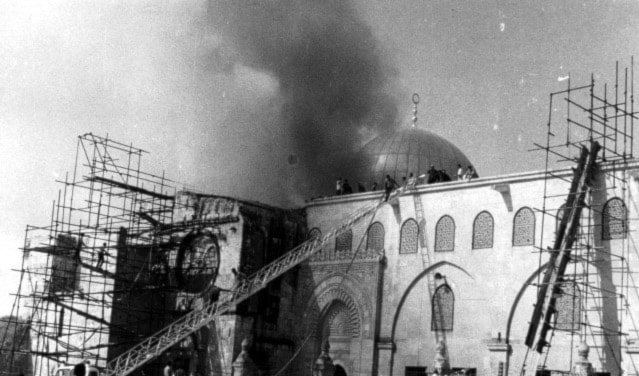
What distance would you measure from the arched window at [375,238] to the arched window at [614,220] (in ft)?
25.9

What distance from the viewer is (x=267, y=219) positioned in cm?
3158

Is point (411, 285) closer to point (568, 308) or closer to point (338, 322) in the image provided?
point (338, 322)

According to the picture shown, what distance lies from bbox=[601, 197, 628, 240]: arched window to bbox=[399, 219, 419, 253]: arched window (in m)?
6.46

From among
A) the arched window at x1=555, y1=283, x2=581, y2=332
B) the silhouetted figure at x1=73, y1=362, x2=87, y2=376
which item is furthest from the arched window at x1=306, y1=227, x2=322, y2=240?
the silhouetted figure at x1=73, y1=362, x2=87, y2=376

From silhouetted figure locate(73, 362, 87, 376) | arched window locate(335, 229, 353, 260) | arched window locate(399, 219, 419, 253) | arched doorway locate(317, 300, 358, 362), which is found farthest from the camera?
arched window locate(335, 229, 353, 260)

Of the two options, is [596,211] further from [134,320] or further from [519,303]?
[134,320]

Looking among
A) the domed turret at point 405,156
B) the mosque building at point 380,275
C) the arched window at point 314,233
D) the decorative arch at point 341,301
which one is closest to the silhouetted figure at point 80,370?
the mosque building at point 380,275

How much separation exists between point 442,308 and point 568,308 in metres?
4.25

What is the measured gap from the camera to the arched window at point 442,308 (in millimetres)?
27375

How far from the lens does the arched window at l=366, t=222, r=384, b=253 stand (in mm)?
29783

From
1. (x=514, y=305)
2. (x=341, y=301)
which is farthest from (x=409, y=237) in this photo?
(x=514, y=305)

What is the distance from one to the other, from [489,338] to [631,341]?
4314 millimetres

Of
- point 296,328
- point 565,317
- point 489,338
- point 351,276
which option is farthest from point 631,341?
point 296,328

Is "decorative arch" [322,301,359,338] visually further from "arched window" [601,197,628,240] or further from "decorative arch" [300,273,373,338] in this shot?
"arched window" [601,197,628,240]
